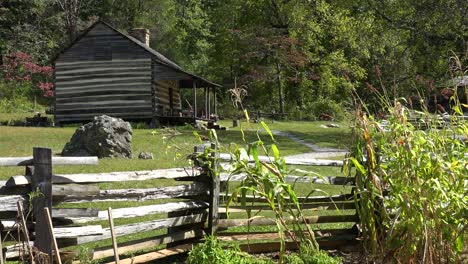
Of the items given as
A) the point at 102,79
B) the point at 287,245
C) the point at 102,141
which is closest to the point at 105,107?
the point at 102,79

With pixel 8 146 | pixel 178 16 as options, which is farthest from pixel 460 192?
pixel 178 16

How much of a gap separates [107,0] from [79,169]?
136 feet

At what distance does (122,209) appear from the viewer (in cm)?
601

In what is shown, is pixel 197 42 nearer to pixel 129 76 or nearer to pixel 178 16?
pixel 178 16

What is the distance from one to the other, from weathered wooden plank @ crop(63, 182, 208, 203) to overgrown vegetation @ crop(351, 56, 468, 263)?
6.89ft

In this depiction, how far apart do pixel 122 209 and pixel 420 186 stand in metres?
2.99

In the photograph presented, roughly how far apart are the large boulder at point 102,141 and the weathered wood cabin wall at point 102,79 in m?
12.8

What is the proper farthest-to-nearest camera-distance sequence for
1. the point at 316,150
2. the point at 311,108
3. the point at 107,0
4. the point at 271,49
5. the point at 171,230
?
the point at 107,0, the point at 311,108, the point at 271,49, the point at 316,150, the point at 171,230

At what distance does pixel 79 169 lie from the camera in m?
13.3

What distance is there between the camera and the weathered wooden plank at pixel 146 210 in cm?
565

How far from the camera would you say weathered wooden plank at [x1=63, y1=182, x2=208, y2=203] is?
5703 mm

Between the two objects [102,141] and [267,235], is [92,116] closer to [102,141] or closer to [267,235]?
[102,141]

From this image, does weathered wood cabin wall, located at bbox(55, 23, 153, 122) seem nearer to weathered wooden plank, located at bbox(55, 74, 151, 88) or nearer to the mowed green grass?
weathered wooden plank, located at bbox(55, 74, 151, 88)

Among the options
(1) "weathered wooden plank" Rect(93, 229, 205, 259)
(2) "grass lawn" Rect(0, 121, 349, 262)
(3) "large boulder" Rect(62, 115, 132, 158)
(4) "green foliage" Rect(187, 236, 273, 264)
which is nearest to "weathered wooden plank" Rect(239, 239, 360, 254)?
(1) "weathered wooden plank" Rect(93, 229, 205, 259)
